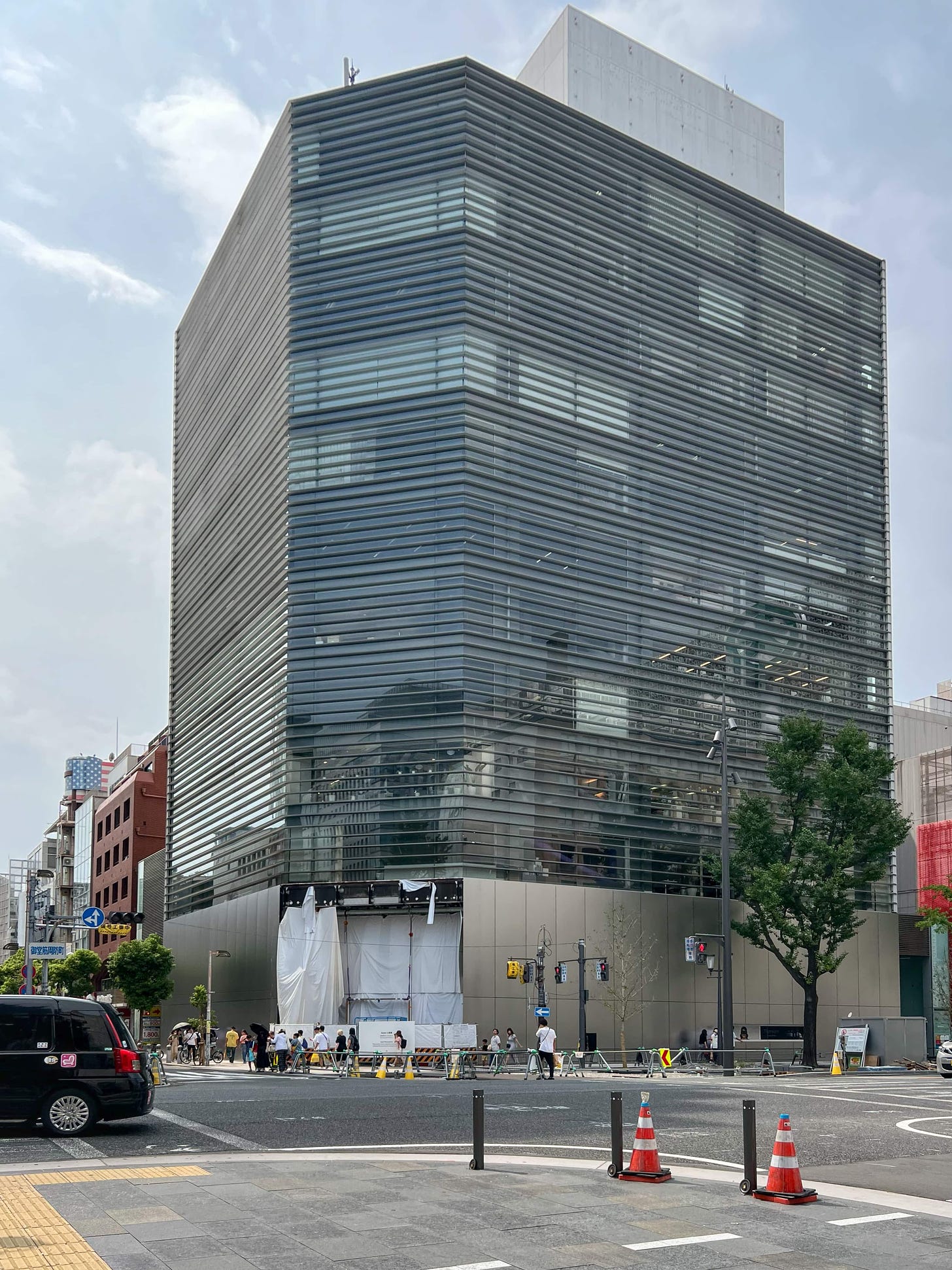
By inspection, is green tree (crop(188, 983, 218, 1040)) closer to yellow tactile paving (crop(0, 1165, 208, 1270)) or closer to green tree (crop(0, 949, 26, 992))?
green tree (crop(0, 949, 26, 992))

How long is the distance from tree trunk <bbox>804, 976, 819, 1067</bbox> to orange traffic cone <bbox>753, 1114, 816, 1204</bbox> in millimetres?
39293

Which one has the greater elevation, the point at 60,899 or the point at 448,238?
the point at 448,238

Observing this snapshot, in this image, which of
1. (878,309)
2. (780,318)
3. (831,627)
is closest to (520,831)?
(831,627)

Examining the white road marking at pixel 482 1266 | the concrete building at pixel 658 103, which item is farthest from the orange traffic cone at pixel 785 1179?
the concrete building at pixel 658 103

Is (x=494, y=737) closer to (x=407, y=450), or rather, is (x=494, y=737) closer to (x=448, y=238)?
(x=407, y=450)

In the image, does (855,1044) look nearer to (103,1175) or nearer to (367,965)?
(367,965)

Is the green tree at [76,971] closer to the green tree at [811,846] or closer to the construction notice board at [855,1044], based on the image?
the green tree at [811,846]

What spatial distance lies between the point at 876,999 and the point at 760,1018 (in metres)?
7.96

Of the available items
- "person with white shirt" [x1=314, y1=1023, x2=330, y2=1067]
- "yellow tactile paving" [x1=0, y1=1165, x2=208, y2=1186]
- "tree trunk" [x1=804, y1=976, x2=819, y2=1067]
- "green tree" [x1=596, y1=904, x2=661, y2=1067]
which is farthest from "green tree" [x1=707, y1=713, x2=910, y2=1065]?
"yellow tactile paving" [x1=0, y1=1165, x2=208, y2=1186]

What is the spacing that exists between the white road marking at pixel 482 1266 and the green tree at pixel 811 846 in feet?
135

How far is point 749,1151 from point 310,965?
1596 inches

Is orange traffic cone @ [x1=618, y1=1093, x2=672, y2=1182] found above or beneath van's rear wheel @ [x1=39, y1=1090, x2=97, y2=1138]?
above

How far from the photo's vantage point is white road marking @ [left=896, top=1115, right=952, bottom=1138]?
66.4 ft

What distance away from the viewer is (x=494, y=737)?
52.4m
